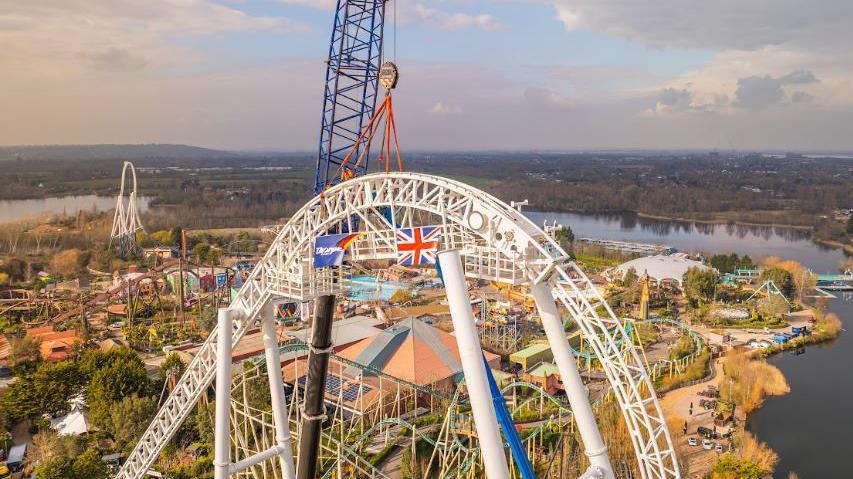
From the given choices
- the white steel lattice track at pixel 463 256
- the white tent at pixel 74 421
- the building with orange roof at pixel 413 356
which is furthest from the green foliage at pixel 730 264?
the white tent at pixel 74 421

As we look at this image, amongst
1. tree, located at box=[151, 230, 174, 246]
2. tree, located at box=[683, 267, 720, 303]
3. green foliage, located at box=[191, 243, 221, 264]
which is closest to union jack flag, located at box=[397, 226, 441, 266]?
tree, located at box=[683, 267, 720, 303]

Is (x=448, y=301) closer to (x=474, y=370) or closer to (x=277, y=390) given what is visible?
(x=474, y=370)

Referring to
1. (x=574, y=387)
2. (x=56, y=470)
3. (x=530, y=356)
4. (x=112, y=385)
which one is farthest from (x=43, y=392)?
(x=574, y=387)

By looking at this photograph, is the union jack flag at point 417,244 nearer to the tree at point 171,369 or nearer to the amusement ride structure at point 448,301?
the amusement ride structure at point 448,301

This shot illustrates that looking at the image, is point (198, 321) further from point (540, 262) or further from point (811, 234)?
point (811, 234)

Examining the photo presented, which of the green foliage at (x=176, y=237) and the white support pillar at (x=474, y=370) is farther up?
the white support pillar at (x=474, y=370)

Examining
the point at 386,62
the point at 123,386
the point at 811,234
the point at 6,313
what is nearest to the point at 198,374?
the point at 386,62

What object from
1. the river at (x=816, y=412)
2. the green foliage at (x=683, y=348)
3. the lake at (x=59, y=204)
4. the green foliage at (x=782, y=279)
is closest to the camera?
the river at (x=816, y=412)
